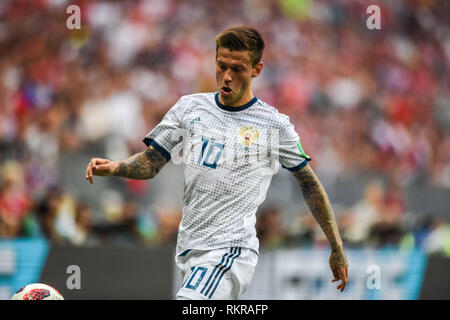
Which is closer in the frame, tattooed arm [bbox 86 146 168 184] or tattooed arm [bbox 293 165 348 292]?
tattooed arm [bbox 86 146 168 184]

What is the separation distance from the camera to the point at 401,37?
17.9m

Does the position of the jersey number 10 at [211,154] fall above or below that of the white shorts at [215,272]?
above

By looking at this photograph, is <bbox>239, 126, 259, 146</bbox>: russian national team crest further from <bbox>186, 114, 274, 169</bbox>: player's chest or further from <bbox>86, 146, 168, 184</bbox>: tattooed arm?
<bbox>86, 146, 168, 184</bbox>: tattooed arm

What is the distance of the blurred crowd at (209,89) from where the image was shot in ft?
31.3

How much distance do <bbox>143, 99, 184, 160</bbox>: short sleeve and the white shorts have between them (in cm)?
70

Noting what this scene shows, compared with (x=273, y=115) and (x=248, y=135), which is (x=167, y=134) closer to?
(x=248, y=135)

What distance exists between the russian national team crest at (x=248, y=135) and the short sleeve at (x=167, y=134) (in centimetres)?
41

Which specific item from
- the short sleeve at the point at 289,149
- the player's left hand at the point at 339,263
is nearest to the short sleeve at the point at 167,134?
the short sleeve at the point at 289,149

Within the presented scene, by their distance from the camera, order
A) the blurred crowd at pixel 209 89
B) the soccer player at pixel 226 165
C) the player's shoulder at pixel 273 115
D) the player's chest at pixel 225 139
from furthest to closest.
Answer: the blurred crowd at pixel 209 89
the player's shoulder at pixel 273 115
the player's chest at pixel 225 139
the soccer player at pixel 226 165

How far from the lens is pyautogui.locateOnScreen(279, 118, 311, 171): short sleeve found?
4.48 metres

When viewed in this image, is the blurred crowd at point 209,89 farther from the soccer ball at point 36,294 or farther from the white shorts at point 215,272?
the white shorts at point 215,272

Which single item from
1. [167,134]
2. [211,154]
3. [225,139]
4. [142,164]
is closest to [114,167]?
[142,164]

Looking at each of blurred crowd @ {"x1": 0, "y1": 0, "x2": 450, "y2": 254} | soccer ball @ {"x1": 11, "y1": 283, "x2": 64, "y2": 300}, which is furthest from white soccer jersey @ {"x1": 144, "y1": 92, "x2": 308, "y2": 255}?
blurred crowd @ {"x1": 0, "y1": 0, "x2": 450, "y2": 254}
